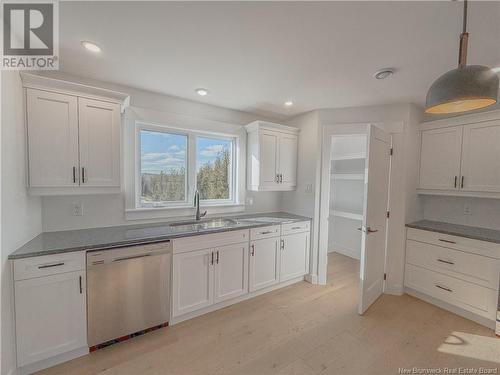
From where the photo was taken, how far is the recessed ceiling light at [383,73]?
1929 mm

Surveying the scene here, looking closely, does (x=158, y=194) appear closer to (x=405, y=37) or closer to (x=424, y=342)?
(x=405, y=37)

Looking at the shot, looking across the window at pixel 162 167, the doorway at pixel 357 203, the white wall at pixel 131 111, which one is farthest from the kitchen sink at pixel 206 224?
the doorway at pixel 357 203

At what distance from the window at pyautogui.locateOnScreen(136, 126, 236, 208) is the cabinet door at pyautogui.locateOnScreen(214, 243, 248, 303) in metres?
0.86

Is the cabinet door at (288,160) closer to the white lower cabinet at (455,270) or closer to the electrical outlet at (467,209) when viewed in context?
the white lower cabinet at (455,270)

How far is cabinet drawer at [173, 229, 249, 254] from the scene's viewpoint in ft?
7.07

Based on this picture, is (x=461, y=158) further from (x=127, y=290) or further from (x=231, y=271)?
(x=127, y=290)

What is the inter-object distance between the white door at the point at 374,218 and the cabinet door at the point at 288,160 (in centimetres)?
119

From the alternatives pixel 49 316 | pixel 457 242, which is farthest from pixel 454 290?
pixel 49 316

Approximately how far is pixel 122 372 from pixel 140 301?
495 mm

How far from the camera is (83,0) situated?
1.24 metres

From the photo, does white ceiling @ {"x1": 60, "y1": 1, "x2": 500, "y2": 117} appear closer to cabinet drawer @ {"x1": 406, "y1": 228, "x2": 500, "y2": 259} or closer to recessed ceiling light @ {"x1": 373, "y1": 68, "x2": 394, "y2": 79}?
recessed ceiling light @ {"x1": 373, "y1": 68, "x2": 394, "y2": 79}

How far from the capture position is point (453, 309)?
247 centimetres

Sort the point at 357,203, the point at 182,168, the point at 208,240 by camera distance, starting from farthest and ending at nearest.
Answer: the point at 357,203 < the point at 182,168 < the point at 208,240

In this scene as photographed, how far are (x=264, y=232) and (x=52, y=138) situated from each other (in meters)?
2.31
